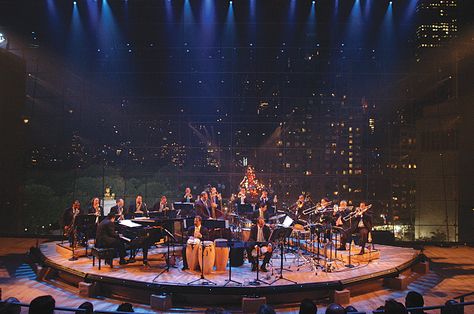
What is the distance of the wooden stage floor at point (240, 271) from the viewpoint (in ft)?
27.0

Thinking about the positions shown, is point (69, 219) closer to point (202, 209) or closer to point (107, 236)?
point (107, 236)

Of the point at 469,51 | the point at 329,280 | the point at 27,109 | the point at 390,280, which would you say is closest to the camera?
the point at 329,280

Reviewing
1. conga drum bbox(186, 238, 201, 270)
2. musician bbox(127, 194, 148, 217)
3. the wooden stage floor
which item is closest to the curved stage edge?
the wooden stage floor

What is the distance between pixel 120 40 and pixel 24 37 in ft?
12.9

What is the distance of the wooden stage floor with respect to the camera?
8.22 meters

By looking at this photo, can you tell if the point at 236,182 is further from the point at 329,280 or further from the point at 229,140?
the point at 329,280

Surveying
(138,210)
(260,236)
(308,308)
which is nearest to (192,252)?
(260,236)

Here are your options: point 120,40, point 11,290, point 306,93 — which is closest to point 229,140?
point 306,93

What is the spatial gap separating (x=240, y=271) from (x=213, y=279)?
997 millimetres

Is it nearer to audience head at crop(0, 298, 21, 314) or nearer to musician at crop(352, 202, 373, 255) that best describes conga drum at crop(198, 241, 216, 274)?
musician at crop(352, 202, 373, 255)

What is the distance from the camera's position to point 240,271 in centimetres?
915

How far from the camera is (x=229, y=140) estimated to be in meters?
15.9

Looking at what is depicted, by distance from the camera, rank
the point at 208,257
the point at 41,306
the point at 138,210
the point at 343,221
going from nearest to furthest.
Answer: the point at 41,306 → the point at 208,257 → the point at 343,221 → the point at 138,210

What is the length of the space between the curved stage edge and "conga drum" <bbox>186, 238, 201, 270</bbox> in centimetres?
21
